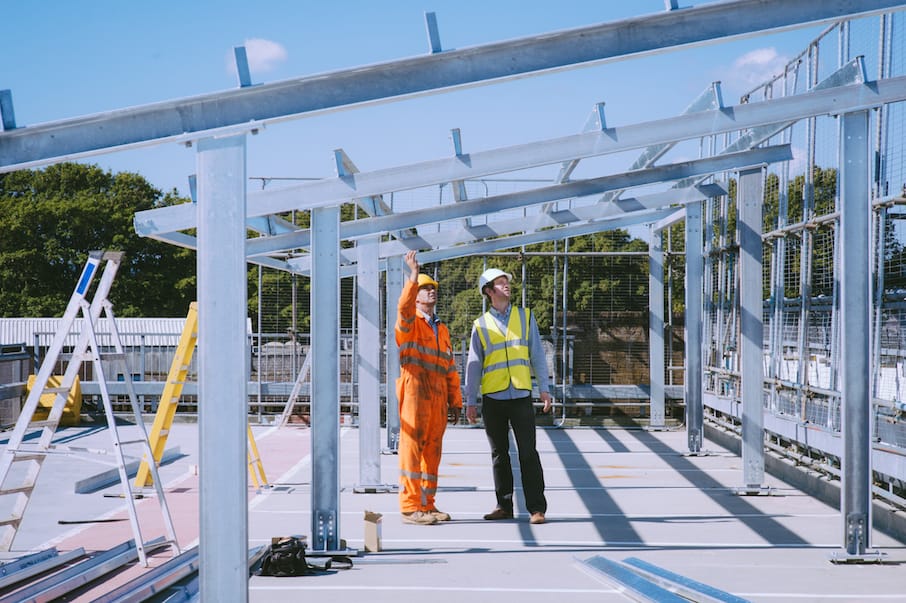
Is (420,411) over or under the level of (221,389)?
under

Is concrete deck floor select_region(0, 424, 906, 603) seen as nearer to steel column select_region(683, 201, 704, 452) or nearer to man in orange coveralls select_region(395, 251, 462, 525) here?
man in orange coveralls select_region(395, 251, 462, 525)

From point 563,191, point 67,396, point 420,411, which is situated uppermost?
point 563,191

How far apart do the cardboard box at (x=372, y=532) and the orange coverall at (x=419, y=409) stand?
1108mm

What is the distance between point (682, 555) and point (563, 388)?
10.1 meters

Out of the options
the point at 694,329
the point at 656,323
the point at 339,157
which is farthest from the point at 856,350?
the point at 656,323

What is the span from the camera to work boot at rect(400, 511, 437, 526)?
8.23 meters

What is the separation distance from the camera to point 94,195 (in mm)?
48406

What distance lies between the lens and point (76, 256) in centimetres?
A: 4600

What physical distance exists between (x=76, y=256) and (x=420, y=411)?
4163cm

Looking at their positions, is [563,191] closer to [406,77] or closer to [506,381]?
[506,381]

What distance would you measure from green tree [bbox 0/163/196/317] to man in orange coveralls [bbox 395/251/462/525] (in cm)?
3756

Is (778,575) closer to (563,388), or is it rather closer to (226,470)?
(226,470)

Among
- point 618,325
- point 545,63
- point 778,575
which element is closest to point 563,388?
point 618,325

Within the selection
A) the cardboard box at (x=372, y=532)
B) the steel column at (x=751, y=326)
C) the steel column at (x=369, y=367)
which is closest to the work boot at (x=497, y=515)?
the cardboard box at (x=372, y=532)
